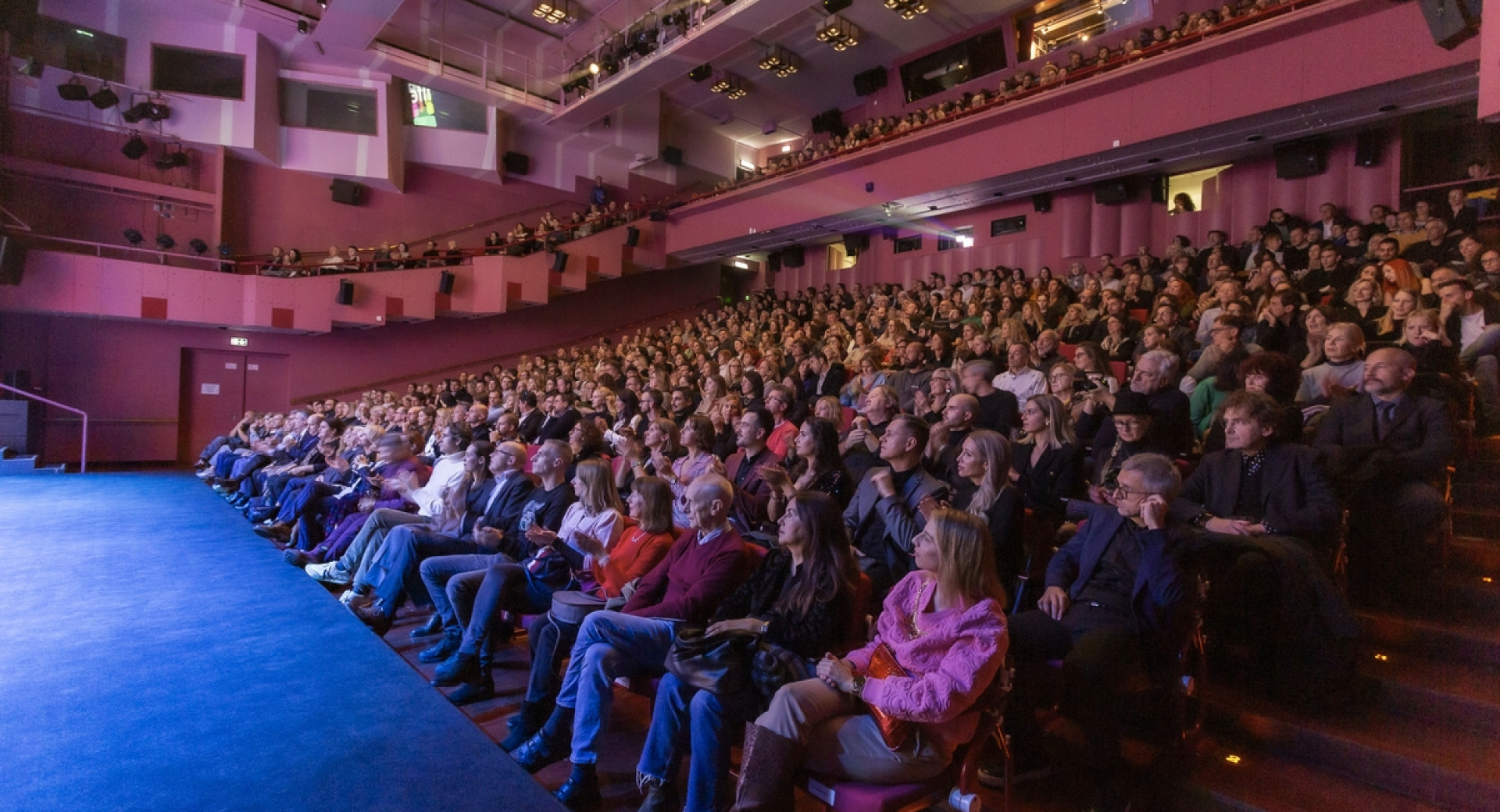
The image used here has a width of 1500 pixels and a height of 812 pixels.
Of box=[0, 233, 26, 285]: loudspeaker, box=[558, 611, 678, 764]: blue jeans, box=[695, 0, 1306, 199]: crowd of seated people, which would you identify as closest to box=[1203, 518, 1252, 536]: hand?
box=[558, 611, 678, 764]: blue jeans

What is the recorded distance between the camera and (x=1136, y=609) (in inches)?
94.4

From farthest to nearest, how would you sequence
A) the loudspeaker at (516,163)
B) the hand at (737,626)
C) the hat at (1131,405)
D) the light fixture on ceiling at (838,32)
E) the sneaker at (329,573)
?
the loudspeaker at (516,163), the light fixture on ceiling at (838,32), the sneaker at (329,573), the hat at (1131,405), the hand at (737,626)

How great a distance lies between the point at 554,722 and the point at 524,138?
1414 centimetres

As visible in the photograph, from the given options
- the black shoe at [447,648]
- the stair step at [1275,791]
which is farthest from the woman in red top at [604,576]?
the stair step at [1275,791]

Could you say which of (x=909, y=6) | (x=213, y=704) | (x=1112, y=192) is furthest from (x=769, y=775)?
(x=909, y=6)

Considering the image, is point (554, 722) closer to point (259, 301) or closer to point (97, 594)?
point (97, 594)

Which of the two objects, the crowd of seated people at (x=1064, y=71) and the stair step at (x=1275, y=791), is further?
the crowd of seated people at (x=1064, y=71)

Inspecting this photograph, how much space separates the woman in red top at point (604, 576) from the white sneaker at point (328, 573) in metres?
2.09

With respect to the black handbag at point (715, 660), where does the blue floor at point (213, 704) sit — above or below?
below

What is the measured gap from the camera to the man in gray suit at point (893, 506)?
2.99 m

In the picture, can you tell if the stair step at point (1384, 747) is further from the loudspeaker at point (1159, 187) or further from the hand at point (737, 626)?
the loudspeaker at point (1159, 187)

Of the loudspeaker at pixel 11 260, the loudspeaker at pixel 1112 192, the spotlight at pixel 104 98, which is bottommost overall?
the loudspeaker at pixel 11 260

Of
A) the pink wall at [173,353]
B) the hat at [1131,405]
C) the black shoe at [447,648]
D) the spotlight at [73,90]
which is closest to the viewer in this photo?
the hat at [1131,405]

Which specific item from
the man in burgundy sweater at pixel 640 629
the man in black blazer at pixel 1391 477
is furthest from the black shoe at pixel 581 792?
the man in black blazer at pixel 1391 477
